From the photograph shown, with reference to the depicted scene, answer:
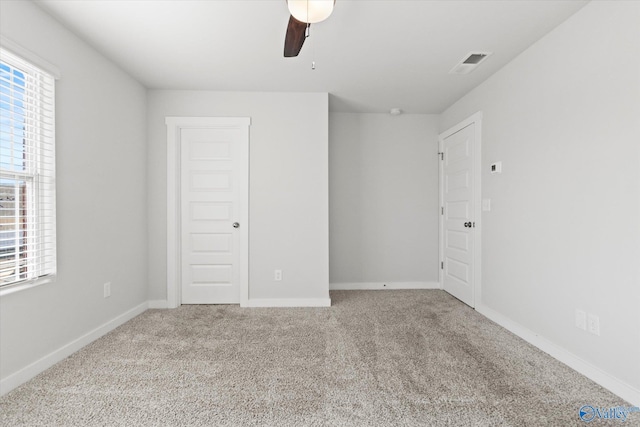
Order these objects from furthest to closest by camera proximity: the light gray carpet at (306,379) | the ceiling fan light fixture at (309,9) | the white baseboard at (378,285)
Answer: the white baseboard at (378,285), the light gray carpet at (306,379), the ceiling fan light fixture at (309,9)

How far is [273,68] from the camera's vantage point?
274 centimetres

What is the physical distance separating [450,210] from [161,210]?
348 centimetres

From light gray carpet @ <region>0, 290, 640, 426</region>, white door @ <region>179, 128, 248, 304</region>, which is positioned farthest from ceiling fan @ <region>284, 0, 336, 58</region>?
light gray carpet @ <region>0, 290, 640, 426</region>

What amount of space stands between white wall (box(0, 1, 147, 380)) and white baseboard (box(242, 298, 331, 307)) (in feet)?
4.02

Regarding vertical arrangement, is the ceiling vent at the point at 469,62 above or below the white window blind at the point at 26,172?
above

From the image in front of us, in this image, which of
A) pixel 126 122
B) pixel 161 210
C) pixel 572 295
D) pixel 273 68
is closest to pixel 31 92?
pixel 126 122

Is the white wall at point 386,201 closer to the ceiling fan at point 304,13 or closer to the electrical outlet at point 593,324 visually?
the electrical outlet at point 593,324

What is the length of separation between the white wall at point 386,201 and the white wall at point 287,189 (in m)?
0.71

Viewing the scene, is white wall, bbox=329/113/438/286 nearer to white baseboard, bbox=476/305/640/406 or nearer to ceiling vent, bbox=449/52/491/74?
ceiling vent, bbox=449/52/491/74

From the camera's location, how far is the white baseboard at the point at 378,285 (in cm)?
402

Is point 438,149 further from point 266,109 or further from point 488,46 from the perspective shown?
point 266,109

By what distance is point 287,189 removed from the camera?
3.33 meters

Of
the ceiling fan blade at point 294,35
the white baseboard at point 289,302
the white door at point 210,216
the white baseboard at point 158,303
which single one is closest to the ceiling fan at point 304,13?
the ceiling fan blade at point 294,35

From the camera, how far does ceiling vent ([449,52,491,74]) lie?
8.19ft
